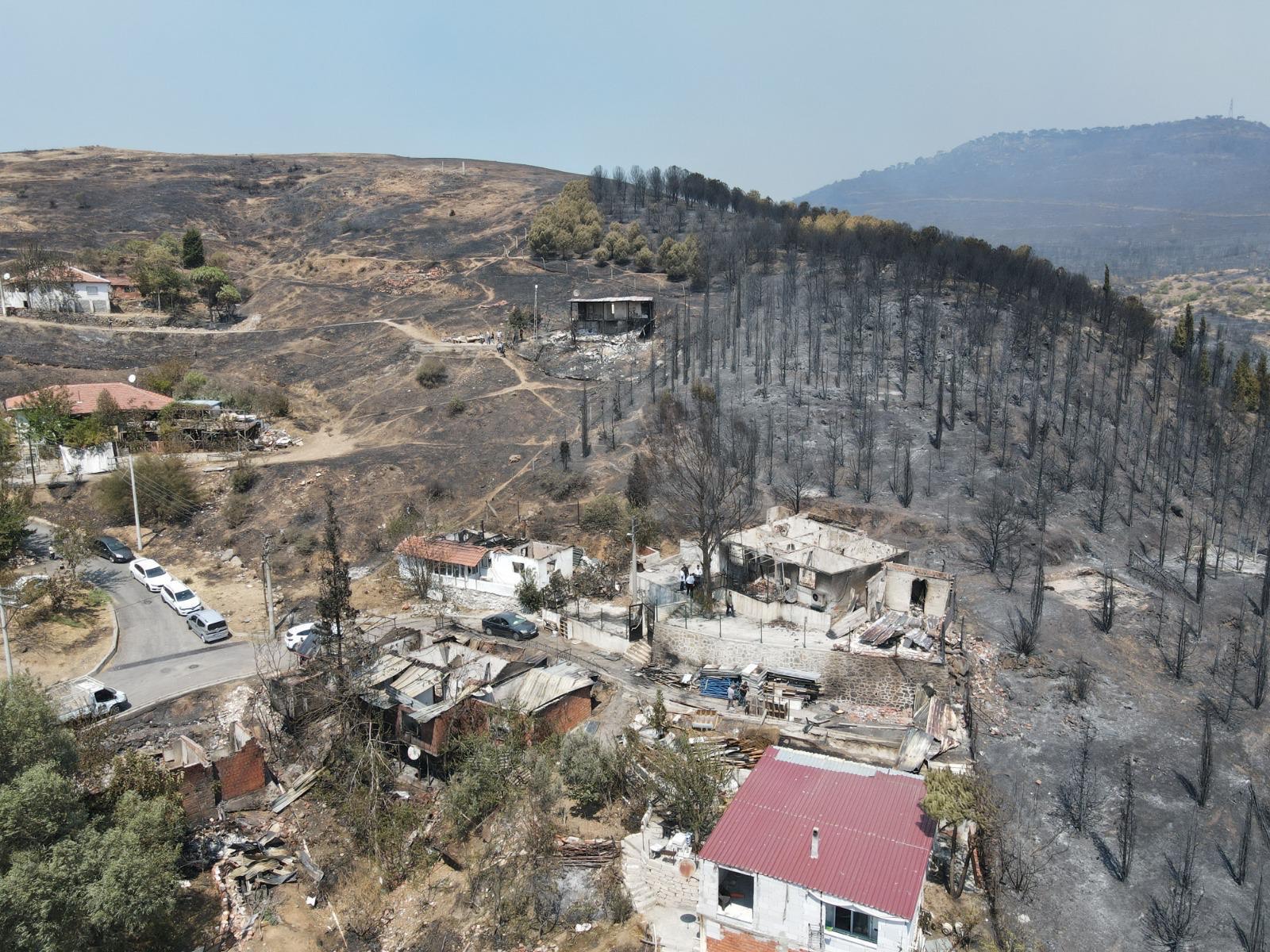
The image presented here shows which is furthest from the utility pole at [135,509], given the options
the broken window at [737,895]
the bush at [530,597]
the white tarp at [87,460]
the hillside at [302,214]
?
the hillside at [302,214]

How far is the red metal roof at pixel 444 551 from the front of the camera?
34000 millimetres

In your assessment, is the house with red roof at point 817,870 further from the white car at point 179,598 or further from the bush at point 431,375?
the bush at point 431,375

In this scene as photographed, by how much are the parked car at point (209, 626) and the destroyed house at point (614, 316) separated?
3914cm

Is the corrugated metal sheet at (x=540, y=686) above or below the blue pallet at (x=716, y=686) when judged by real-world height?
above

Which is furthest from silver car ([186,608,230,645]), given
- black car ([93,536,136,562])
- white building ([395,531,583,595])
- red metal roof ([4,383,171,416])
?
red metal roof ([4,383,171,416])

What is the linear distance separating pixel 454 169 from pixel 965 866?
11817 cm

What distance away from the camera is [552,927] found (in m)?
17.7

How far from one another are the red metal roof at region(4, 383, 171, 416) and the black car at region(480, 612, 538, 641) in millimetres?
30834

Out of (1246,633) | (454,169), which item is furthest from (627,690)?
(454,169)

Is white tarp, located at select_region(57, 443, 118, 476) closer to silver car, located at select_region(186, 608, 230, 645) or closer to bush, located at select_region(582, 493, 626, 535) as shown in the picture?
silver car, located at select_region(186, 608, 230, 645)

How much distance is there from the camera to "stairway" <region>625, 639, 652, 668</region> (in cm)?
2825

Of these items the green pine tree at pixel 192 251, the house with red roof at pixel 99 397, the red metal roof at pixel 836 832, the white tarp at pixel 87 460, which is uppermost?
the green pine tree at pixel 192 251

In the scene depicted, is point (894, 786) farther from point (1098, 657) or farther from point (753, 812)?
point (1098, 657)

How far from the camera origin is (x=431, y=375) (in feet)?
195
